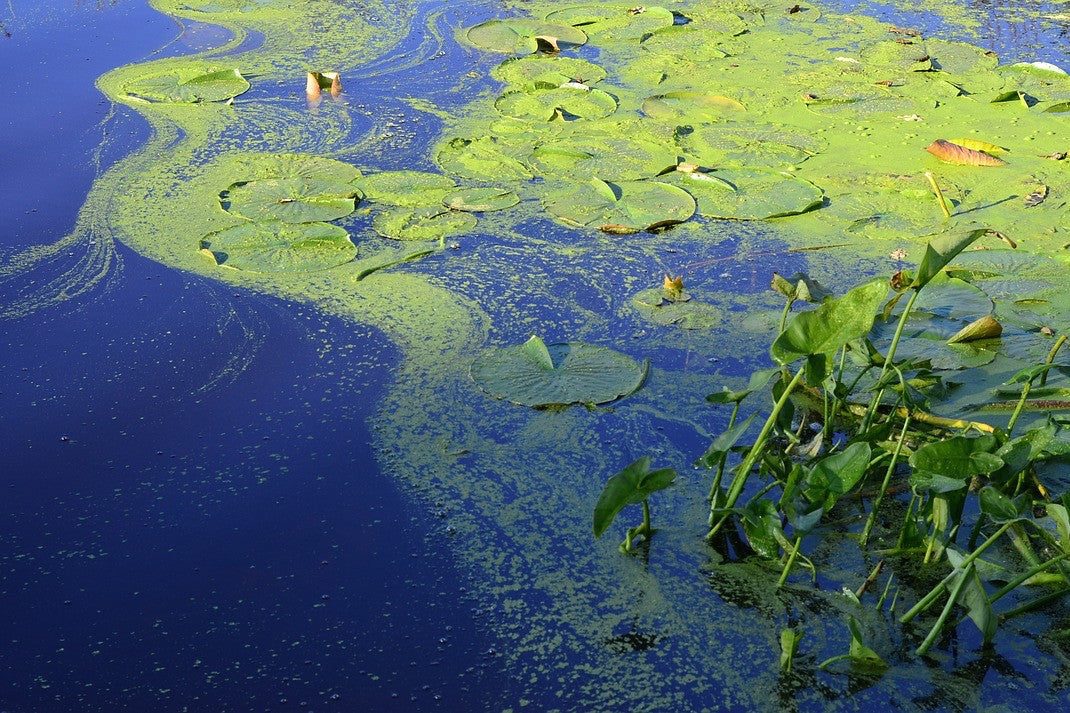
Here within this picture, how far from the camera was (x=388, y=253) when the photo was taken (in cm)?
238

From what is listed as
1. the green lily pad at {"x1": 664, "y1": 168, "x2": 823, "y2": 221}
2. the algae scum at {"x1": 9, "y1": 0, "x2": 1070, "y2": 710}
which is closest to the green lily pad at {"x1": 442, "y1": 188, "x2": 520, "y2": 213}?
the algae scum at {"x1": 9, "y1": 0, "x2": 1070, "y2": 710}

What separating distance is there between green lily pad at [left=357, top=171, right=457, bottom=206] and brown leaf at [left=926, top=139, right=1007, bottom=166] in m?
1.40

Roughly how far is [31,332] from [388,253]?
790mm

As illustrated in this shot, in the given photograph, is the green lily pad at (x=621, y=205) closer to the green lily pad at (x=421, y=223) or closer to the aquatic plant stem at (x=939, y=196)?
the green lily pad at (x=421, y=223)

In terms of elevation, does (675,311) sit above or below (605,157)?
below

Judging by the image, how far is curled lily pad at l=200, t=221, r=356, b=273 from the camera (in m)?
2.31

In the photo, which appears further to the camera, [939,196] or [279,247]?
[939,196]

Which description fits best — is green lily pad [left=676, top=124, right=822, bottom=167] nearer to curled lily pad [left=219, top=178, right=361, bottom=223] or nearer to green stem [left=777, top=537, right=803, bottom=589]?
curled lily pad [left=219, top=178, right=361, bottom=223]

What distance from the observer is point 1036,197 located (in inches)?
103

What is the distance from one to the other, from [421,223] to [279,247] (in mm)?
358

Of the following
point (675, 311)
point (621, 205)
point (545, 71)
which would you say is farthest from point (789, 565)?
point (545, 71)

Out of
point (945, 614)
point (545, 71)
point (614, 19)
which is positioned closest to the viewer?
point (945, 614)

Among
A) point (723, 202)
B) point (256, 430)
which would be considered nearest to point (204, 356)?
point (256, 430)

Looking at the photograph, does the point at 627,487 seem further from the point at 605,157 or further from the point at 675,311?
the point at 605,157
